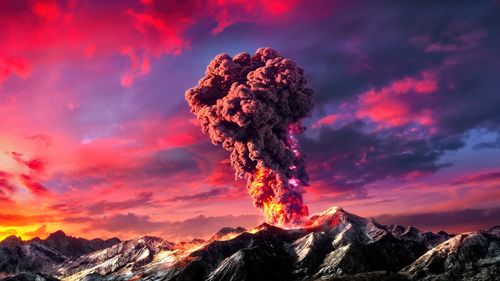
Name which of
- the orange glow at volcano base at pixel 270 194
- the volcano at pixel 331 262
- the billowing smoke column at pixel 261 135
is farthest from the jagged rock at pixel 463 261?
the billowing smoke column at pixel 261 135

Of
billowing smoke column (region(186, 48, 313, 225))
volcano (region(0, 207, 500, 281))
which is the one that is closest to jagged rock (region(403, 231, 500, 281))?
volcano (region(0, 207, 500, 281))

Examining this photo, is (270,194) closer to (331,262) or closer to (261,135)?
(261,135)

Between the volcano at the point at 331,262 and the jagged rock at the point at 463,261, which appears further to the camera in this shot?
the volcano at the point at 331,262

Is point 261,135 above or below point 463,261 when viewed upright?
above

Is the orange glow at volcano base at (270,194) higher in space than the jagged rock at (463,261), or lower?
higher

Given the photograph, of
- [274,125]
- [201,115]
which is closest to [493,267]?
[274,125]

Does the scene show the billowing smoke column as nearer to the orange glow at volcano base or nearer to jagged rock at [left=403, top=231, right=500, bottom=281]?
the orange glow at volcano base

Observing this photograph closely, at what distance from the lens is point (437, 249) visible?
164 metres

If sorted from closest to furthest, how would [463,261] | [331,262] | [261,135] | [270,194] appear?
1. [463,261]
2. [331,262]
3. [261,135]
4. [270,194]

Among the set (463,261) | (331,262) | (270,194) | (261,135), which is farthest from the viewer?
(270,194)

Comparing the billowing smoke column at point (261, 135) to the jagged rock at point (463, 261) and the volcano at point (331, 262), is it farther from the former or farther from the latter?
the jagged rock at point (463, 261)

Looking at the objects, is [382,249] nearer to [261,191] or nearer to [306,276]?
[306,276]

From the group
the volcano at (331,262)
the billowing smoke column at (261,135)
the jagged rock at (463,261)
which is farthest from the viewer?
the billowing smoke column at (261,135)

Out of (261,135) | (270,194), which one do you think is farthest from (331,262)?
(261,135)
